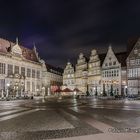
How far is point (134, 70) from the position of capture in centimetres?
7150

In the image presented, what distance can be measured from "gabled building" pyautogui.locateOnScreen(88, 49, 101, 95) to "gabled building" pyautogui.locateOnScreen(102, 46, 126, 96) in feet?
9.13

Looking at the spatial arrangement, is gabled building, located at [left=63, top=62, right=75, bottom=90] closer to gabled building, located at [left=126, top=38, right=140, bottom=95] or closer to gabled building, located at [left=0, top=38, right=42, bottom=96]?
gabled building, located at [left=0, top=38, right=42, bottom=96]

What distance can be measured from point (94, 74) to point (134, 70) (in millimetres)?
16684

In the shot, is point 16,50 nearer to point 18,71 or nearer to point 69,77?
point 18,71

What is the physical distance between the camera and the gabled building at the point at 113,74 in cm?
7431

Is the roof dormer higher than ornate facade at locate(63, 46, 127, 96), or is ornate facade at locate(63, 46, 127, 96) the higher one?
the roof dormer

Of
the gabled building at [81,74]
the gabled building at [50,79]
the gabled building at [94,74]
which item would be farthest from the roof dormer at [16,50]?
the gabled building at [50,79]

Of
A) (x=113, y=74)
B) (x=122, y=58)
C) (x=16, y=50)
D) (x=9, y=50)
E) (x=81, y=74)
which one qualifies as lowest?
(x=113, y=74)

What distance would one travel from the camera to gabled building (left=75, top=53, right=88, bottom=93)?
8932 cm

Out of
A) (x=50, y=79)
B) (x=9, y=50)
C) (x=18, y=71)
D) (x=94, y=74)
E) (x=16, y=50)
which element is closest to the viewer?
(x=9, y=50)

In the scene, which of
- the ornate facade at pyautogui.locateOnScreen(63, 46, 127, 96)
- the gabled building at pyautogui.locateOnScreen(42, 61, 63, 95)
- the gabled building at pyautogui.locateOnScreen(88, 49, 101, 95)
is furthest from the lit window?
the gabled building at pyautogui.locateOnScreen(42, 61, 63, 95)

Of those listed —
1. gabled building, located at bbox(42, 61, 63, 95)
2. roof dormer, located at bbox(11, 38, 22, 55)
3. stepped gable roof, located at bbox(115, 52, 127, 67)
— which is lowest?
gabled building, located at bbox(42, 61, 63, 95)

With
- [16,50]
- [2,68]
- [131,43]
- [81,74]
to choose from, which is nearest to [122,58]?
[131,43]

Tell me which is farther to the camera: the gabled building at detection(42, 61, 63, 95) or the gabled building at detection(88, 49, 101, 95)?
the gabled building at detection(42, 61, 63, 95)
